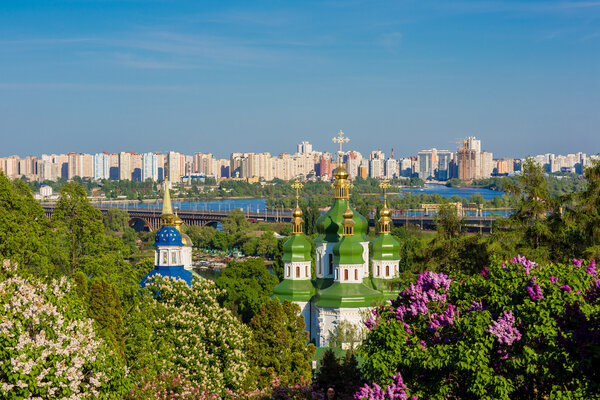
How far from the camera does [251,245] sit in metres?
51.3

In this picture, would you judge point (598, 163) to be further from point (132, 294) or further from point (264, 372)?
point (132, 294)

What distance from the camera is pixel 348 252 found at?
58.1 feet

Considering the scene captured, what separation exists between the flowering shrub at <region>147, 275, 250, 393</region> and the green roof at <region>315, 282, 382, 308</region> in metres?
4.36

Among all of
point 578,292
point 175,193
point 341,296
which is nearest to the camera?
point 578,292

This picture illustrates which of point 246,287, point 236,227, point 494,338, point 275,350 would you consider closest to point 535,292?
point 494,338

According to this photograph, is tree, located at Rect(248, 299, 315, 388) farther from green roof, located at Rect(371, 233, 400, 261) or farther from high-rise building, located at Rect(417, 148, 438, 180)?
high-rise building, located at Rect(417, 148, 438, 180)

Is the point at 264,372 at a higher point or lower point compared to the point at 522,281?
lower

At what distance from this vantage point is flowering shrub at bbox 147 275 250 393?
1195cm

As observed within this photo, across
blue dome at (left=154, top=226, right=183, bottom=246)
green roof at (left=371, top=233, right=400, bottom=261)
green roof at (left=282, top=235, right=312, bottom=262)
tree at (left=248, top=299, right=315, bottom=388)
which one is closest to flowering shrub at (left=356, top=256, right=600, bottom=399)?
tree at (left=248, top=299, right=315, bottom=388)

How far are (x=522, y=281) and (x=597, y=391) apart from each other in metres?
1.68

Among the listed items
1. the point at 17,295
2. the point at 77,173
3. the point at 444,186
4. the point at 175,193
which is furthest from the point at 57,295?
the point at 444,186

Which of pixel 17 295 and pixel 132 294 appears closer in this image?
pixel 17 295

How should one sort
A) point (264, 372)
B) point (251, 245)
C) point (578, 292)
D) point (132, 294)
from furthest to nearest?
point (251, 245) → point (132, 294) → point (264, 372) → point (578, 292)

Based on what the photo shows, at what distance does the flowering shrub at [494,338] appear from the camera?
7.59m
